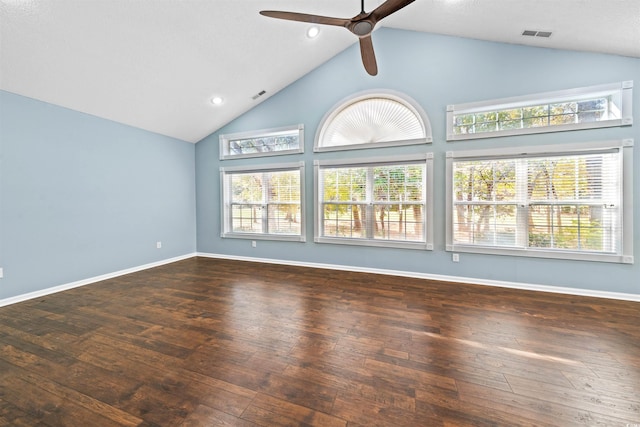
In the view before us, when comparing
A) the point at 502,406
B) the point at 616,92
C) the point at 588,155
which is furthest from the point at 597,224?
the point at 502,406

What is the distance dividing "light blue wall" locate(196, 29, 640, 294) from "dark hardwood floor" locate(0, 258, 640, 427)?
0.44 meters

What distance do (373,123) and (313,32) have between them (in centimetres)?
160

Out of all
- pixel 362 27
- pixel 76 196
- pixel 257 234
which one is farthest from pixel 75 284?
pixel 362 27

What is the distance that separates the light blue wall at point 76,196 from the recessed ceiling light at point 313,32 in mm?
3361

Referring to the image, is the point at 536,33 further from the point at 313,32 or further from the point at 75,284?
the point at 75,284

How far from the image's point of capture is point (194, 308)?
9.27 ft

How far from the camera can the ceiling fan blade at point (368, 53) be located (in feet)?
7.98

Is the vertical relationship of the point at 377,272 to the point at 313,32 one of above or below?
below

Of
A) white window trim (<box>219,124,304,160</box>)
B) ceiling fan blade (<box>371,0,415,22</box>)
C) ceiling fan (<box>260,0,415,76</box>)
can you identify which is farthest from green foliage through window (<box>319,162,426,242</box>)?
ceiling fan blade (<box>371,0,415,22</box>)

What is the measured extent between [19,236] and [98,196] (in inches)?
39.6

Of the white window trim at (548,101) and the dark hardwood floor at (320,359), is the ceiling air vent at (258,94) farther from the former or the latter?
the dark hardwood floor at (320,359)

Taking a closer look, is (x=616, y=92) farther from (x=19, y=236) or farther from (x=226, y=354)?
(x=19, y=236)

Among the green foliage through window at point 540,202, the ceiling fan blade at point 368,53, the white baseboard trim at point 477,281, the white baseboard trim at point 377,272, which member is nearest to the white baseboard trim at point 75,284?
the white baseboard trim at point 377,272

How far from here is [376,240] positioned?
4.20 metres
